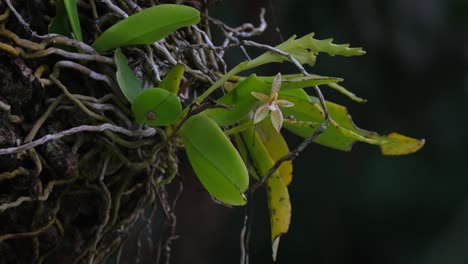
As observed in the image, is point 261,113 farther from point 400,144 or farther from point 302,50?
point 400,144

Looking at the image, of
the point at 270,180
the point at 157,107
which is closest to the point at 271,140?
the point at 270,180

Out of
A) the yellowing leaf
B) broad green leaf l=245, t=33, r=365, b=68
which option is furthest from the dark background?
broad green leaf l=245, t=33, r=365, b=68

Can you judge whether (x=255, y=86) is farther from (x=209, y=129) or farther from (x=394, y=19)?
(x=394, y=19)

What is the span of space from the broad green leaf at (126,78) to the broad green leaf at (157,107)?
1 cm

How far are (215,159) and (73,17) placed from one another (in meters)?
0.15

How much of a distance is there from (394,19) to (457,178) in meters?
0.59

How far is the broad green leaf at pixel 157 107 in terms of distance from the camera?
564 millimetres

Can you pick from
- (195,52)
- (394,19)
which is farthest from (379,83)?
(195,52)

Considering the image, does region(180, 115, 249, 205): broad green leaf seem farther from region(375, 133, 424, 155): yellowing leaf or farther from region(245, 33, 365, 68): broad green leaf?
region(375, 133, 424, 155): yellowing leaf

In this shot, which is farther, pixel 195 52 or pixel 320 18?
pixel 320 18

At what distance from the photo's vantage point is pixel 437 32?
86.0 inches

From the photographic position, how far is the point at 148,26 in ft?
1.91

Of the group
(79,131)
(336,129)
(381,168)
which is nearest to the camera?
(79,131)

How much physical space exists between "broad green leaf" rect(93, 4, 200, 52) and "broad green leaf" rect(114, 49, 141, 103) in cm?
1
